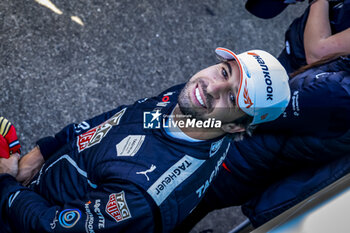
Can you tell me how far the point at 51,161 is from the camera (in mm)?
1450

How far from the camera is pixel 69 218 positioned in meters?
1.13

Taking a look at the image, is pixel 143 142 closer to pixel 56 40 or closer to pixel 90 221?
pixel 90 221

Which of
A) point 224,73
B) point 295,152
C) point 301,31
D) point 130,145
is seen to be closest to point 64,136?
point 130,145

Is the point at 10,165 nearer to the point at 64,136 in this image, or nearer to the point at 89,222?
the point at 64,136

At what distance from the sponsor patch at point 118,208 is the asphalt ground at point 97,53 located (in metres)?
1.13

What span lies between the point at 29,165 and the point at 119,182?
629 millimetres

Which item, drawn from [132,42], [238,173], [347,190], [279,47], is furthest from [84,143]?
[279,47]

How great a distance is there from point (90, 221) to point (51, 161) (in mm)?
456

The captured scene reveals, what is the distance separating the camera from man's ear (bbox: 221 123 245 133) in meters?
1.35

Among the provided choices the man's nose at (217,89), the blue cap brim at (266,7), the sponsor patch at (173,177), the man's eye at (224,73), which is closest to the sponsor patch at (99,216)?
the sponsor patch at (173,177)

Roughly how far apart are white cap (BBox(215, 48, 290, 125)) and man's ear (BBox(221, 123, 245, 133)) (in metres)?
0.08

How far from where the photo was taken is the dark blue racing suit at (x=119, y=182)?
44.1 inches

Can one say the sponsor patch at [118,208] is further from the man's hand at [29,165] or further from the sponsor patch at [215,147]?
the man's hand at [29,165]

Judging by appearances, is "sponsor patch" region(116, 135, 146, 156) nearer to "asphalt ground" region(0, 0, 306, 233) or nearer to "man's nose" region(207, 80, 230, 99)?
"man's nose" region(207, 80, 230, 99)
